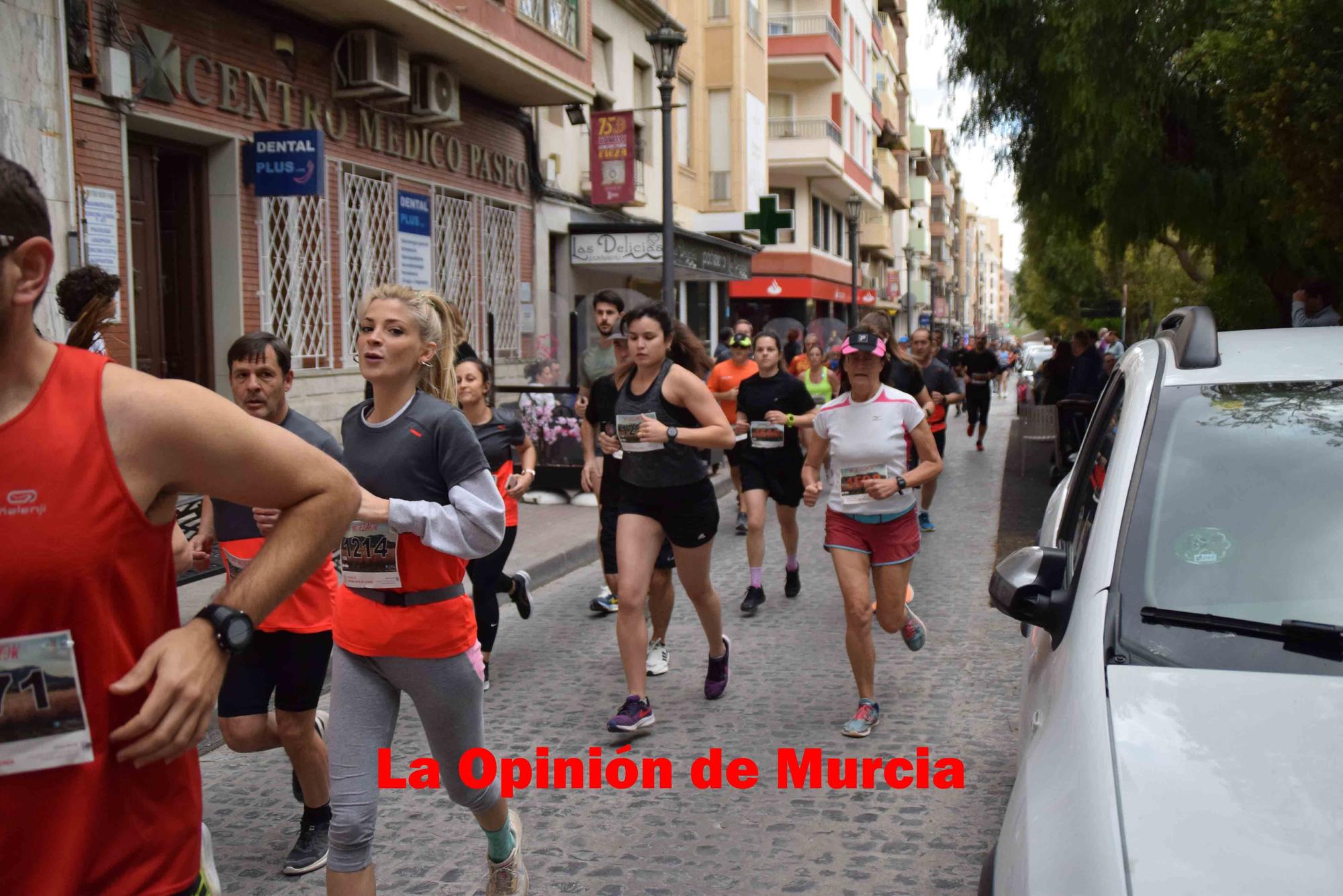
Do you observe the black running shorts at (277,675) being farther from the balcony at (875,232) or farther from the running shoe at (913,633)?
the balcony at (875,232)

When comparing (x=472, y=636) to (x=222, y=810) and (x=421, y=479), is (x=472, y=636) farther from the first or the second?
(x=222, y=810)

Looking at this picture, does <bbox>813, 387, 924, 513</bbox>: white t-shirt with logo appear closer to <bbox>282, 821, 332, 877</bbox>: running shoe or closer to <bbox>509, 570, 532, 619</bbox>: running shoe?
<bbox>509, 570, 532, 619</bbox>: running shoe

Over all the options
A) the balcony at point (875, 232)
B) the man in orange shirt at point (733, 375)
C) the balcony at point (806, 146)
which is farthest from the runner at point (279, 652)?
the balcony at point (875, 232)

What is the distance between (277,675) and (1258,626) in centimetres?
294

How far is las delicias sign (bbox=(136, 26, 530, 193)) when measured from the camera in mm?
10914

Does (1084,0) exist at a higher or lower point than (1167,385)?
higher

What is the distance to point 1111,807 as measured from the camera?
2152 millimetres

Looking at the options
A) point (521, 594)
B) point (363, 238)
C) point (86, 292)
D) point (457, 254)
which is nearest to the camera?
point (86, 292)

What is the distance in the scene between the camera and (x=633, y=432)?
597 cm

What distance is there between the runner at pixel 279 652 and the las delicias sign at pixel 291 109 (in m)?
7.40

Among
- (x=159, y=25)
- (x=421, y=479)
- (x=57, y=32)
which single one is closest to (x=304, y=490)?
(x=421, y=479)

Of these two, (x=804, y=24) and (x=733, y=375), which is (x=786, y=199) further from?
(x=733, y=375)

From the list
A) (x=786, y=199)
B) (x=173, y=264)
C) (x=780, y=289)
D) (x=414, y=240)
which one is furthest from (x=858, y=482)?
(x=786, y=199)

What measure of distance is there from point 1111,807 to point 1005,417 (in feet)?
100.0
